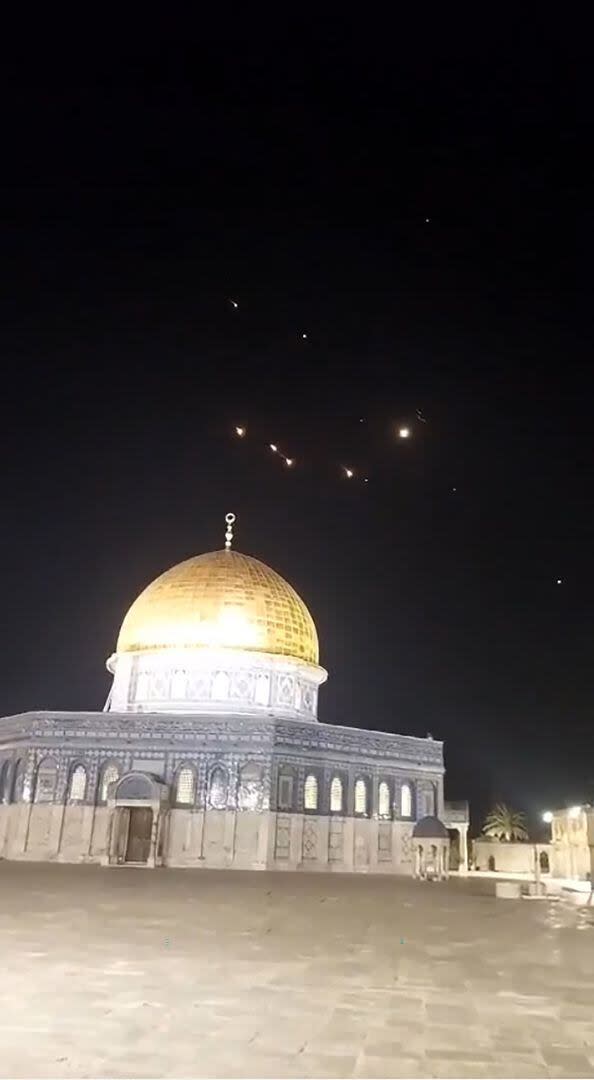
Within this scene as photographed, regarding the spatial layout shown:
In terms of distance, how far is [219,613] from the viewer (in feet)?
135

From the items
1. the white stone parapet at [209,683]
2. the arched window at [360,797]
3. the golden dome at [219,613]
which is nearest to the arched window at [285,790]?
the arched window at [360,797]

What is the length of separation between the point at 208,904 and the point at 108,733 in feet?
69.4

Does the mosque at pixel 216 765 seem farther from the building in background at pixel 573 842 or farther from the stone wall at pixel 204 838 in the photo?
the building in background at pixel 573 842

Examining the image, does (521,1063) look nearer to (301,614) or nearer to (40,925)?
(40,925)

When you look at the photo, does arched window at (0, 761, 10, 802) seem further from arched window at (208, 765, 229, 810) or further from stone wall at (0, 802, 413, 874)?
arched window at (208, 765, 229, 810)

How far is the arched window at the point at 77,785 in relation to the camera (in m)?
35.3

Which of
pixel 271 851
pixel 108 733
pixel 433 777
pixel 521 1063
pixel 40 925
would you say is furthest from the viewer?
pixel 433 777

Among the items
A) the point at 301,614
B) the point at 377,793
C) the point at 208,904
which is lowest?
the point at 208,904

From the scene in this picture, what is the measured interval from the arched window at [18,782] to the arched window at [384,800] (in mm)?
16430

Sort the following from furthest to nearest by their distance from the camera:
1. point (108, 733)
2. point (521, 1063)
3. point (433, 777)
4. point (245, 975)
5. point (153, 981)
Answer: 1. point (433, 777)
2. point (108, 733)
3. point (245, 975)
4. point (153, 981)
5. point (521, 1063)

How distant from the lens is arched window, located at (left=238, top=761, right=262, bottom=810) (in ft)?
113

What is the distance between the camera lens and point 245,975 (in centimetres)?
809

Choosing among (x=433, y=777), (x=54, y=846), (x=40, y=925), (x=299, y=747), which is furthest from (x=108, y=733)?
(x=40, y=925)

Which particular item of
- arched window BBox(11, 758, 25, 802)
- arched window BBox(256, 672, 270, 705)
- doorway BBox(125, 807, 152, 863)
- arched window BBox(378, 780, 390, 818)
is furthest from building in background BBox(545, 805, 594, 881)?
arched window BBox(11, 758, 25, 802)
